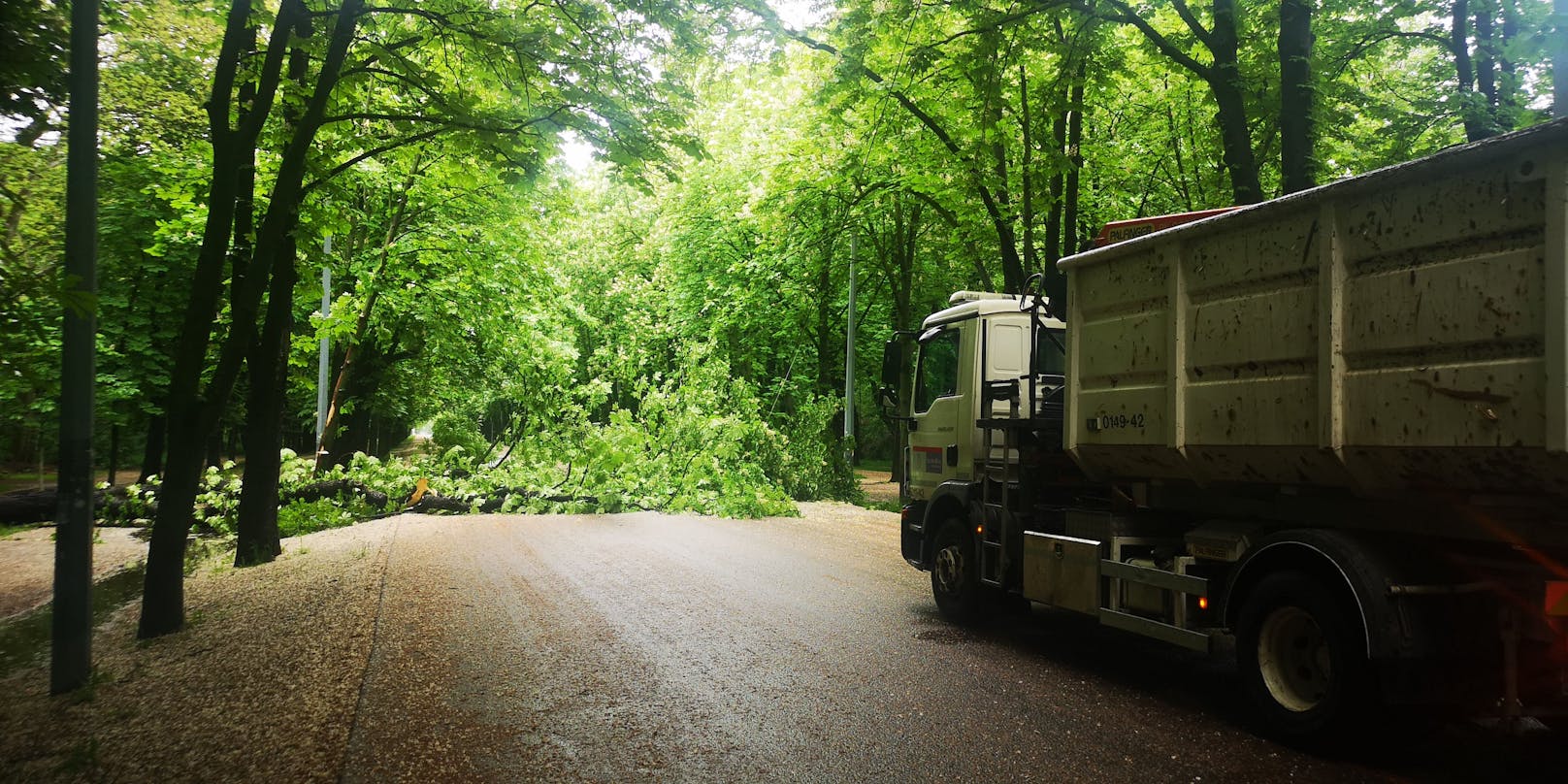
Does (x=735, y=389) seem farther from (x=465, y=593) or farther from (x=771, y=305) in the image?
(x=465, y=593)

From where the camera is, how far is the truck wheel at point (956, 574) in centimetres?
770

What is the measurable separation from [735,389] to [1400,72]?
15228mm

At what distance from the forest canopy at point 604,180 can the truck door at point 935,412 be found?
979 mm

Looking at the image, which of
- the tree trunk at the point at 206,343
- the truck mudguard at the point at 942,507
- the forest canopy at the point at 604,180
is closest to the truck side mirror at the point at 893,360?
the truck mudguard at the point at 942,507

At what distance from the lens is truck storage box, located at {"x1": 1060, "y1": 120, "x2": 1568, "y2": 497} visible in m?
3.71

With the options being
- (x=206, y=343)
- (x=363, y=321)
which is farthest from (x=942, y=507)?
(x=363, y=321)

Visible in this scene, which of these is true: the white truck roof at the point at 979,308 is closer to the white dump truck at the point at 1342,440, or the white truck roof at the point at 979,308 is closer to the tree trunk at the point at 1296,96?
the white dump truck at the point at 1342,440

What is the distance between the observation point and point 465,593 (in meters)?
9.05

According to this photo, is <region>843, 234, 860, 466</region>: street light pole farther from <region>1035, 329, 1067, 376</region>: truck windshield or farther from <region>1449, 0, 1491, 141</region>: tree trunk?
<region>1035, 329, 1067, 376</region>: truck windshield

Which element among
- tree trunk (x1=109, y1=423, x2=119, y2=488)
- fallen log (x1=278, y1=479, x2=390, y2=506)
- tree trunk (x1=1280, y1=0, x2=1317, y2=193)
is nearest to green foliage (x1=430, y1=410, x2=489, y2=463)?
fallen log (x1=278, y1=479, x2=390, y2=506)

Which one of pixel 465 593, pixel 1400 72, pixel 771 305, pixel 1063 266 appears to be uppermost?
pixel 1400 72

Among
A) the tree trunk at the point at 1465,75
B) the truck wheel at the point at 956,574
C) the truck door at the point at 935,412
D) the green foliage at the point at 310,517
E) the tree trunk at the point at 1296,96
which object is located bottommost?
the green foliage at the point at 310,517

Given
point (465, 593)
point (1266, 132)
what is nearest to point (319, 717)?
point (465, 593)

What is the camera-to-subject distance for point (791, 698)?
5.54m
